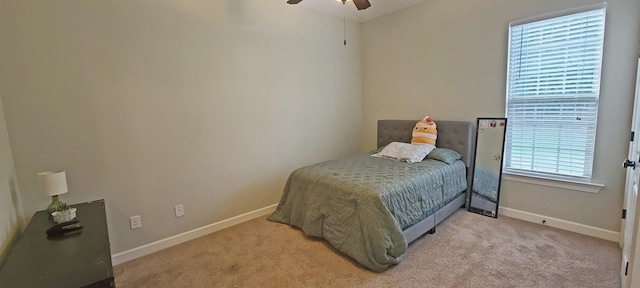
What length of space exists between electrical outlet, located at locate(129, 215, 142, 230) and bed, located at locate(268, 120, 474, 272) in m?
1.28

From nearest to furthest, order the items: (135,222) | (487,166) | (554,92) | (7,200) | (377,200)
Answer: (7,200)
(377,200)
(135,222)
(554,92)
(487,166)

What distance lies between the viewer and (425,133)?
3.38 m

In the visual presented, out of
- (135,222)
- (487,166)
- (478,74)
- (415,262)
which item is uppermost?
(478,74)

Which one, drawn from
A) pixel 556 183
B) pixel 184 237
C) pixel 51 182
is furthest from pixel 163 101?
pixel 556 183

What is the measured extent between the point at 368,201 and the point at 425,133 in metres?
1.64

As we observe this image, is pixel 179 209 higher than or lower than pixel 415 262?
higher

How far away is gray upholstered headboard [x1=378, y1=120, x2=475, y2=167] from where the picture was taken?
10.5 feet

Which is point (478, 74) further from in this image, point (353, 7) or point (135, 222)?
point (135, 222)

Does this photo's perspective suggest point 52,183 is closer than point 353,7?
Yes

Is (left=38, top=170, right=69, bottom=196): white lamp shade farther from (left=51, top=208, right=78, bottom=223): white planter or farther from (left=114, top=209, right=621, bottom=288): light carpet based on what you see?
(left=114, top=209, right=621, bottom=288): light carpet

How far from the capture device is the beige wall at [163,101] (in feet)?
6.44

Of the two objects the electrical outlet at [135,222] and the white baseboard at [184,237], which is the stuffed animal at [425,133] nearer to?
the white baseboard at [184,237]

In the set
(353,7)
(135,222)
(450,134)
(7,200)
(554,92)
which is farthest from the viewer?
(353,7)

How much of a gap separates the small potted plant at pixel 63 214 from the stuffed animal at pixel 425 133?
3.34 m
